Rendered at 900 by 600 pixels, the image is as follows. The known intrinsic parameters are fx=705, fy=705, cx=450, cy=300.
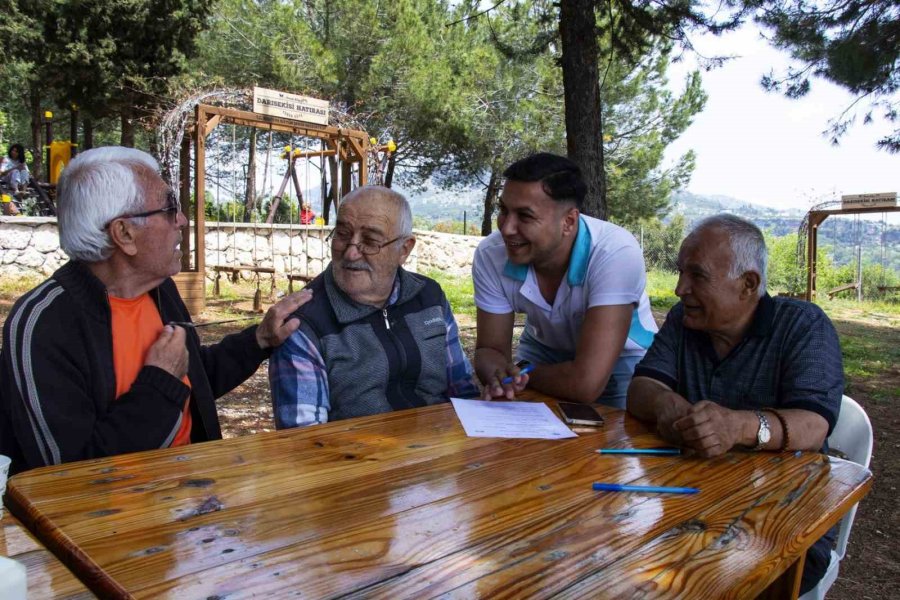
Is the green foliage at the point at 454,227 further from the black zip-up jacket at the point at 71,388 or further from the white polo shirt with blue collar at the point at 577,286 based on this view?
the black zip-up jacket at the point at 71,388

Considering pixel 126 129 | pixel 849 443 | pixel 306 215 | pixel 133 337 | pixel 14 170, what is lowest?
pixel 849 443

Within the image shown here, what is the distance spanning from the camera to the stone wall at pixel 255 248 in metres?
9.78

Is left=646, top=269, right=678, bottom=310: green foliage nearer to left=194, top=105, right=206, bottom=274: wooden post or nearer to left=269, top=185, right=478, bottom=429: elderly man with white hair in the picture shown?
left=194, top=105, right=206, bottom=274: wooden post

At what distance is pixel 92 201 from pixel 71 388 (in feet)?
1.60

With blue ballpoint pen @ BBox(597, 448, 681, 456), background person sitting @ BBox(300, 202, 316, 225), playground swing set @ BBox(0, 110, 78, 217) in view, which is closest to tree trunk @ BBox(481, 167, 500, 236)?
background person sitting @ BBox(300, 202, 316, 225)

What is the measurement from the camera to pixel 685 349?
2.12 meters

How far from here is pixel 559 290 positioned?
252 centimetres

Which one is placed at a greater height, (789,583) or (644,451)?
(644,451)

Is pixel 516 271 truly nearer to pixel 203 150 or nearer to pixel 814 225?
pixel 203 150

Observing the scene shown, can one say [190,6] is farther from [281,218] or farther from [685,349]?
[685,349]

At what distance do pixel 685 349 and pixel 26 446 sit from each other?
1.73m

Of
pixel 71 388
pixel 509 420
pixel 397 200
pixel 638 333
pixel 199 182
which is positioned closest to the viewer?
pixel 71 388

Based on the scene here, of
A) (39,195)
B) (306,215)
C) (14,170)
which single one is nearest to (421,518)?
(306,215)

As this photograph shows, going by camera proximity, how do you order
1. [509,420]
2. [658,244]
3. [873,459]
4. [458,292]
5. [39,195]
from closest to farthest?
[509,420], [873,459], [458,292], [39,195], [658,244]
